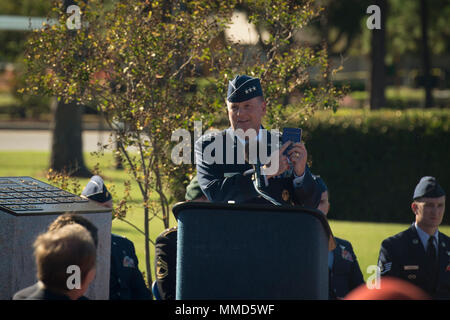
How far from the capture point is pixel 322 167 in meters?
12.6

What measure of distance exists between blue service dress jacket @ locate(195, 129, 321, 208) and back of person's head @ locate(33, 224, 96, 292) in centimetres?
118

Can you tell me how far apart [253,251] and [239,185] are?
940 mm

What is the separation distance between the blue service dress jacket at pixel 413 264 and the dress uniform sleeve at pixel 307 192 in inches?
44.5

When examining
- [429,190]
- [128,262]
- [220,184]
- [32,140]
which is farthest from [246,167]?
[32,140]

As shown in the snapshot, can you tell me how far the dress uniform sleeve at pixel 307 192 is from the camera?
149 inches

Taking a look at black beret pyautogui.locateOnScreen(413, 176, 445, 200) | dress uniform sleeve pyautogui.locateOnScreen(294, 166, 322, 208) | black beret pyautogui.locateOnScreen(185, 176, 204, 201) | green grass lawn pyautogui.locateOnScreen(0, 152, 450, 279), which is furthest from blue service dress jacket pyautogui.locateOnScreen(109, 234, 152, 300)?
green grass lawn pyautogui.locateOnScreen(0, 152, 450, 279)

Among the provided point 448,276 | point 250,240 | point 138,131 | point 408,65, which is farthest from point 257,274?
point 408,65

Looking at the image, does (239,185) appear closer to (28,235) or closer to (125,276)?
(125,276)

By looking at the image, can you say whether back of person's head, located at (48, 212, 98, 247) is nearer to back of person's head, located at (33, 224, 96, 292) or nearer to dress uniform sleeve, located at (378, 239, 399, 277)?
back of person's head, located at (33, 224, 96, 292)

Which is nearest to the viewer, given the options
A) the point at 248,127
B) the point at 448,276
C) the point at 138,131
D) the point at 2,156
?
the point at 248,127

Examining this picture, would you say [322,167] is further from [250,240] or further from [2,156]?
[2,156]

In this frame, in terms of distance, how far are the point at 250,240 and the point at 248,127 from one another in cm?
129

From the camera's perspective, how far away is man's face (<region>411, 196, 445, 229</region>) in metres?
4.76
